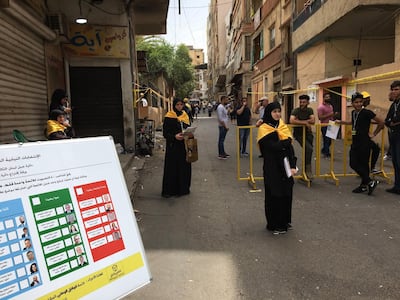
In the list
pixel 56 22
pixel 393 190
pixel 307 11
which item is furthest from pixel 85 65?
pixel 307 11

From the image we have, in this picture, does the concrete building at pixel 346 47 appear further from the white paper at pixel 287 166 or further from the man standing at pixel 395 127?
the white paper at pixel 287 166

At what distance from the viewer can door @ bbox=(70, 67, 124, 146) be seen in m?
10.6

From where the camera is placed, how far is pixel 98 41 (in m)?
10.4

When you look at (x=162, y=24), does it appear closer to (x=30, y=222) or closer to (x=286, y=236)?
(x=286, y=236)

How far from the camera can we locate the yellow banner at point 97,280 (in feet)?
6.44

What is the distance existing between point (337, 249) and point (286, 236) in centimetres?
65

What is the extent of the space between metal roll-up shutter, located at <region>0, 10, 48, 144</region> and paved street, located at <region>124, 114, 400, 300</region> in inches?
104

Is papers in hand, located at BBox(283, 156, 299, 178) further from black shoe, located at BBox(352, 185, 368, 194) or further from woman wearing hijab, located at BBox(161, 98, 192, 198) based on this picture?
black shoe, located at BBox(352, 185, 368, 194)

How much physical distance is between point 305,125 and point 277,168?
313cm

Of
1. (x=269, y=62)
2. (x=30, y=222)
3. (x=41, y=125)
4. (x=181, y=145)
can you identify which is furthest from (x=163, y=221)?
(x=269, y=62)

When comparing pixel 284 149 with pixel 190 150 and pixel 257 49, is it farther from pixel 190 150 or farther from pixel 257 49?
pixel 257 49

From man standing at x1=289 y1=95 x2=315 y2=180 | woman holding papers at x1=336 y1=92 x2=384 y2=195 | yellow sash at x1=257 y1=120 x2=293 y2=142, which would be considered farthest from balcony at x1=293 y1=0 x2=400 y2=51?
yellow sash at x1=257 y1=120 x2=293 y2=142

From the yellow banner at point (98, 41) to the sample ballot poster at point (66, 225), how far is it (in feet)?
28.6

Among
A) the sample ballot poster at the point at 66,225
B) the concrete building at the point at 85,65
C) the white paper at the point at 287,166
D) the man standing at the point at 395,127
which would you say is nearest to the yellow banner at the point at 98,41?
the concrete building at the point at 85,65
